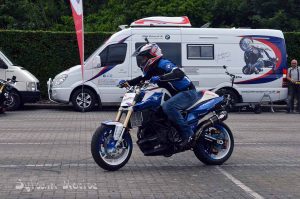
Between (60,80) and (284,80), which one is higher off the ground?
(60,80)

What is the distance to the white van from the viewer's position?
2188cm

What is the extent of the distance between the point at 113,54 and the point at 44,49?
3.85m

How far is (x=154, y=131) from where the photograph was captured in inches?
388

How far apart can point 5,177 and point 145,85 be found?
235cm

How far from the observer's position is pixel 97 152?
942 cm

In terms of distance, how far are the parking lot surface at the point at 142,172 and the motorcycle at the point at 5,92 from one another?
5046 mm

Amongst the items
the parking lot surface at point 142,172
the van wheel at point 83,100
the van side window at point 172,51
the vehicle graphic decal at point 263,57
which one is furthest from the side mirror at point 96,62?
the parking lot surface at point 142,172

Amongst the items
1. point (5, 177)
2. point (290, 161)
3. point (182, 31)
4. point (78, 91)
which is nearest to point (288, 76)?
point (182, 31)

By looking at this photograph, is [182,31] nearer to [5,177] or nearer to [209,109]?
[209,109]

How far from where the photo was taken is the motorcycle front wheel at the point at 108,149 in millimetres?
9438

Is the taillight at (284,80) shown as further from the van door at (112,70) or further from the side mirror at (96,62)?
the side mirror at (96,62)

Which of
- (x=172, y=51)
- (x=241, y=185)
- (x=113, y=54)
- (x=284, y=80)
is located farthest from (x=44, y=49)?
(x=241, y=185)

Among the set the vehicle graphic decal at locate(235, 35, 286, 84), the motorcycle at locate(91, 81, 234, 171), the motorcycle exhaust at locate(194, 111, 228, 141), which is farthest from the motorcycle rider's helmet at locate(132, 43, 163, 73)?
the vehicle graphic decal at locate(235, 35, 286, 84)

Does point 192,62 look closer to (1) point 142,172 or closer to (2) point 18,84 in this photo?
(2) point 18,84
